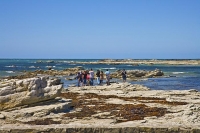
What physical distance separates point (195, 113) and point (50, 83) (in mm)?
8785

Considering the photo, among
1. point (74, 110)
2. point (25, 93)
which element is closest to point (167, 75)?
point (74, 110)

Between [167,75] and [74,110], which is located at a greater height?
[74,110]

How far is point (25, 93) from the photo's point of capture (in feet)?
55.3

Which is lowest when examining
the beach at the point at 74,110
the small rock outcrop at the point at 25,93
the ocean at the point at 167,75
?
the ocean at the point at 167,75

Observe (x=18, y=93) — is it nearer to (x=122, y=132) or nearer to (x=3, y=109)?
(x=3, y=109)

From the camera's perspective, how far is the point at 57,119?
46.9 ft

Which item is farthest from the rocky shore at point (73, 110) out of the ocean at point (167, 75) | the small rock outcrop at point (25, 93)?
the ocean at point (167, 75)

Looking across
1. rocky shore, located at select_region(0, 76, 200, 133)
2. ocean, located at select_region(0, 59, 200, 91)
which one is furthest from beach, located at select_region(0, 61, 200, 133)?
ocean, located at select_region(0, 59, 200, 91)

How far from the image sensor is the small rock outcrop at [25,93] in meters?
16.4

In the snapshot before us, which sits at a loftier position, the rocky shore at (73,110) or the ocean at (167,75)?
the rocky shore at (73,110)


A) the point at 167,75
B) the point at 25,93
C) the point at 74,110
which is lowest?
the point at 167,75

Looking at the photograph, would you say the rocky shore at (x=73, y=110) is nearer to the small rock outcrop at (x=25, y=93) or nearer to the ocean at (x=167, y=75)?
the small rock outcrop at (x=25, y=93)

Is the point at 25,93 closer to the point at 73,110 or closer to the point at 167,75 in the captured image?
the point at 73,110

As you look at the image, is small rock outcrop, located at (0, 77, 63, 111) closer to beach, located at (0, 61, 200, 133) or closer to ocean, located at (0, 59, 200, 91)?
beach, located at (0, 61, 200, 133)
